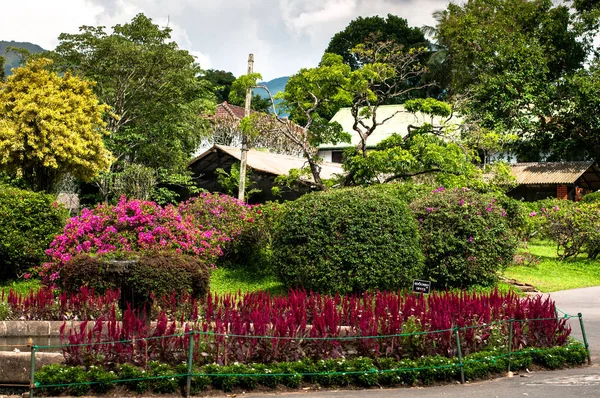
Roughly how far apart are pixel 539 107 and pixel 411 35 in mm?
25646

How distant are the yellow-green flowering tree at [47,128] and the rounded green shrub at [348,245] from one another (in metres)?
15.1

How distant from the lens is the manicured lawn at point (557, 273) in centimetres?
1899

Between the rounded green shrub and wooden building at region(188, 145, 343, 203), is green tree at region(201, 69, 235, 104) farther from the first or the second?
the rounded green shrub

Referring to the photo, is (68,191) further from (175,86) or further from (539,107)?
(539,107)

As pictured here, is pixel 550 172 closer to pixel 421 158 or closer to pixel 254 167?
pixel 254 167

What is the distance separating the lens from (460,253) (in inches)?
642

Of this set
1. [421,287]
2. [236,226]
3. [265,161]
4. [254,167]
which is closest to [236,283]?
[236,226]

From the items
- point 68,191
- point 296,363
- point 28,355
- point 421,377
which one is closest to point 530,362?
point 421,377

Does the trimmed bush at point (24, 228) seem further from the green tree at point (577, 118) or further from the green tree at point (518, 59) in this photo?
the green tree at point (577, 118)

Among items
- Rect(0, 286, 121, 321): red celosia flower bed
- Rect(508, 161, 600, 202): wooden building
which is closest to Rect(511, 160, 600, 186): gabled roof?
Rect(508, 161, 600, 202): wooden building

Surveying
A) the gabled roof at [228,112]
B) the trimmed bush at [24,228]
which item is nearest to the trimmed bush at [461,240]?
the trimmed bush at [24,228]

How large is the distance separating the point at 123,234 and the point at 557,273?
41.1 feet

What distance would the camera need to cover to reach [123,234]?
54.5ft

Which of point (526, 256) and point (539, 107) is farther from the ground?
point (539, 107)
